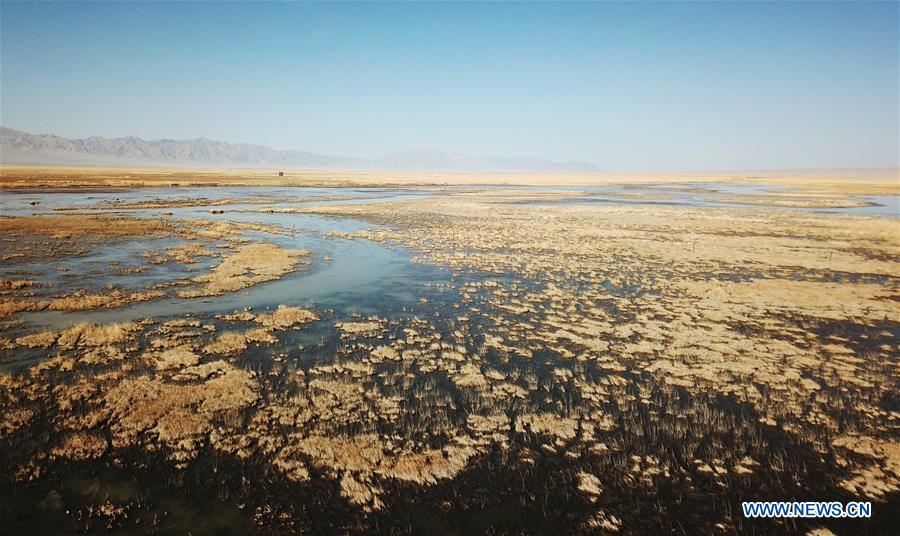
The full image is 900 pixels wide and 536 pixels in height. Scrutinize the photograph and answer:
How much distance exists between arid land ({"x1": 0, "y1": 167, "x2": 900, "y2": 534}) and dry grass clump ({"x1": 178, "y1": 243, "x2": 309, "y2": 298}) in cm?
25

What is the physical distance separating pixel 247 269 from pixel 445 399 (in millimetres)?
16322

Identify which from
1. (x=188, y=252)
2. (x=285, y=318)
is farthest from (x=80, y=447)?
(x=188, y=252)

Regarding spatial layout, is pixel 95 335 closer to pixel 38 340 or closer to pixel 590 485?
pixel 38 340

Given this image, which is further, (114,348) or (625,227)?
(625,227)

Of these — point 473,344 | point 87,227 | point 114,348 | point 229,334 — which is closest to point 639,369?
point 473,344

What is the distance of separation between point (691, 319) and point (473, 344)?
28.1 ft

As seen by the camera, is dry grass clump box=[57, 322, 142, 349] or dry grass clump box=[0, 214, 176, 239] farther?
dry grass clump box=[0, 214, 176, 239]

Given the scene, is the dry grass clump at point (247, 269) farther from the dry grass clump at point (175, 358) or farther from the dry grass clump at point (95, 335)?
the dry grass clump at point (175, 358)

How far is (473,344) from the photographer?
45.4ft

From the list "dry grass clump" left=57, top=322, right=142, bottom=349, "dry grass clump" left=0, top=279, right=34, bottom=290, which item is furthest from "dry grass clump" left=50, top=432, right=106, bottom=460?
"dry grass clump" left=0, top=279, right=34, bottom=290

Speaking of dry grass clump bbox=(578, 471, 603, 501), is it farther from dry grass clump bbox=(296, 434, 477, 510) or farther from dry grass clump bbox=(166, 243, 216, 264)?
dry grass clump bbox=(166, 243, 216, 264)

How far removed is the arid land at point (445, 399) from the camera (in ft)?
23.7

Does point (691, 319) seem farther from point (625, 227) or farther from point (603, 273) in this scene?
point (625, 227)

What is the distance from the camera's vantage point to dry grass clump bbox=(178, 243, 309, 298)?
19.2 metres
